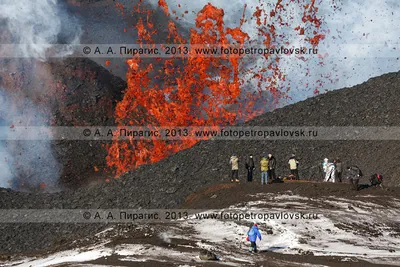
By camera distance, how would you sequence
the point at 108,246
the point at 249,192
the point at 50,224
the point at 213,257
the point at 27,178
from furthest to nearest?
the point at 27,178
the point at 50,224
the point at 249,192
the point at 108,246
the point at 213,257

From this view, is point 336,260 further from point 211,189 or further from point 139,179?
point 139,179

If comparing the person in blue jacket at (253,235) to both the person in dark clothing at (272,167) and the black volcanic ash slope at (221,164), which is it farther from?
the person in dark clothing at (272,167)

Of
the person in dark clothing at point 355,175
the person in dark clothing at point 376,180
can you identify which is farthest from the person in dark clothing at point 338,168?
the person in dark clothing at point 355,175

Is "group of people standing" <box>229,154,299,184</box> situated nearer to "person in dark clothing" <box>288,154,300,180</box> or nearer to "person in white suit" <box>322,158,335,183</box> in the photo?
"person in dark clothing" <box>288,154,300,180</box>

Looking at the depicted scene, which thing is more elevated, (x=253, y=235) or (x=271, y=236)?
(x=253, y=235)

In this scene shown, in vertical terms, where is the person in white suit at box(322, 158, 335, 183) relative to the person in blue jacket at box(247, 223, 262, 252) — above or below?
above

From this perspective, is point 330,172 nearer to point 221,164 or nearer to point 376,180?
point 376,180

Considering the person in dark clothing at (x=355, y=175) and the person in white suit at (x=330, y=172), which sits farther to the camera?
the person in white suit at (x=330, y=172)

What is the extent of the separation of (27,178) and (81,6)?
28.3 metres

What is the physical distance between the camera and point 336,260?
28859mm

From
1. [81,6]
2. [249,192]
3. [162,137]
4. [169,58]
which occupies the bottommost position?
[249,192]

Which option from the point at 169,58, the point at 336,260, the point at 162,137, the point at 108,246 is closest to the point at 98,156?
the point at 162,137

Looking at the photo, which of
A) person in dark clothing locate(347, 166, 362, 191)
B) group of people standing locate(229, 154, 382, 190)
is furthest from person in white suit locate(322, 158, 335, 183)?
person in dark clothing locate(347, 166, 362, 191)

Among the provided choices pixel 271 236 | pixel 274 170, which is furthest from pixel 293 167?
pixel 271 236
